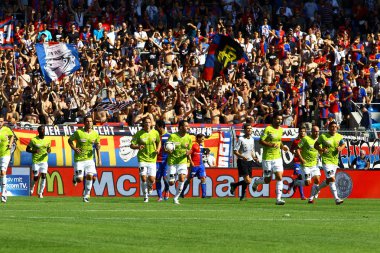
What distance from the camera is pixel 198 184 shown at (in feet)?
115

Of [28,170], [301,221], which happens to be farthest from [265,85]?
[301,221]

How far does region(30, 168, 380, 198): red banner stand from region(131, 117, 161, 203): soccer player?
4.52 m

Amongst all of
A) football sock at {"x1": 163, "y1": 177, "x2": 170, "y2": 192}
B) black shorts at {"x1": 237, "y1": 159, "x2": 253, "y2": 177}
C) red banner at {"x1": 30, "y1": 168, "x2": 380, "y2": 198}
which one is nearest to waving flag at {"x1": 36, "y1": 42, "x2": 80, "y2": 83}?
red banner at {"x1": 30, "y1": 168, "x2": 380, "y2": 198}

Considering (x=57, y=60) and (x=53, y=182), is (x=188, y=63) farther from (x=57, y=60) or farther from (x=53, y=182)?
(x=53, y=182)

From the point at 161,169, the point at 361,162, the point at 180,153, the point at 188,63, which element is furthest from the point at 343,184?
the point at 188,63

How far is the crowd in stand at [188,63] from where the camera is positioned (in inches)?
1501

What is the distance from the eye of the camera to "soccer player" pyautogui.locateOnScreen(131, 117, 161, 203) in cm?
3003

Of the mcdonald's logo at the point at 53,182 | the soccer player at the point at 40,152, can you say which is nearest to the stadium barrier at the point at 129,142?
the mcdonald's logo at the point at 53,182

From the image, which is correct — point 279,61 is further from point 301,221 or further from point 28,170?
point 301,221

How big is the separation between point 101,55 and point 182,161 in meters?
11.7

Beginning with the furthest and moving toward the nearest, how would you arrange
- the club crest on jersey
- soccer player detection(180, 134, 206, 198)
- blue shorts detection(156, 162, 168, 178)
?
the club crest on jersey
soccer player detection(180, 134, 206, 198)
blue shorts detection(156, 162, 168, 178)

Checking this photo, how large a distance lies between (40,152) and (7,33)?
851 centimetres

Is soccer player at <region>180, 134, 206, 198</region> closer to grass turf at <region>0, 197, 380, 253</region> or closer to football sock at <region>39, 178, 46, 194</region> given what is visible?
football sock at <region>39, 178, 46, 194</region>

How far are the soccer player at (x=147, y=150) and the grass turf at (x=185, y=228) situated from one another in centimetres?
327
